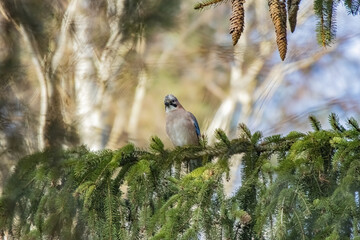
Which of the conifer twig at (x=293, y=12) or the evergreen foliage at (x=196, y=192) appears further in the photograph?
the conifer twig at (x=293, y=12)

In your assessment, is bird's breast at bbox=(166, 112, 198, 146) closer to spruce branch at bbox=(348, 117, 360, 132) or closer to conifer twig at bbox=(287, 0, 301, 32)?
spruce branch at bbox=(348, 117, 360, 132)

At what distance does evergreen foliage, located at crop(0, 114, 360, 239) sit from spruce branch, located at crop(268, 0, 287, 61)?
54 cm

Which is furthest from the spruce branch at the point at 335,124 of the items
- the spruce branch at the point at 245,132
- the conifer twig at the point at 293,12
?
the conifer twig at the point at 293,12

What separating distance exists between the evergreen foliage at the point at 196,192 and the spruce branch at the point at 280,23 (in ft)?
1.78

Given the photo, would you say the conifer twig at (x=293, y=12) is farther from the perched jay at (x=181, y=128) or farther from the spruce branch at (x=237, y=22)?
the perched jay at (x=181, y=128)

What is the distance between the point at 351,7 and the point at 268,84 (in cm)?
930

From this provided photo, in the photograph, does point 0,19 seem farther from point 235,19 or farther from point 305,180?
point 305,180

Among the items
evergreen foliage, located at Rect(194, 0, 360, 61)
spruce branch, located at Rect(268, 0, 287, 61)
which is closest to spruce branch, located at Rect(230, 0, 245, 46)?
evergreen foliage, located at Rect(194, 0, 360, 61)

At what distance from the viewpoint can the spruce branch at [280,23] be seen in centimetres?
263

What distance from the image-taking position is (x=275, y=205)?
2.64 metres

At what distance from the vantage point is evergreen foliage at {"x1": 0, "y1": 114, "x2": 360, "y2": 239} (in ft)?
8.55

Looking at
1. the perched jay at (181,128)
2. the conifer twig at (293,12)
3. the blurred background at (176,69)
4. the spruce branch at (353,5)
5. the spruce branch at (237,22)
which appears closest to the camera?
the spruce branch at (237,22)

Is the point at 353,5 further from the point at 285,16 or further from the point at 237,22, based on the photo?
the point at 237,22

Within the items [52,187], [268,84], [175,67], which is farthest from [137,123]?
[52,187]
